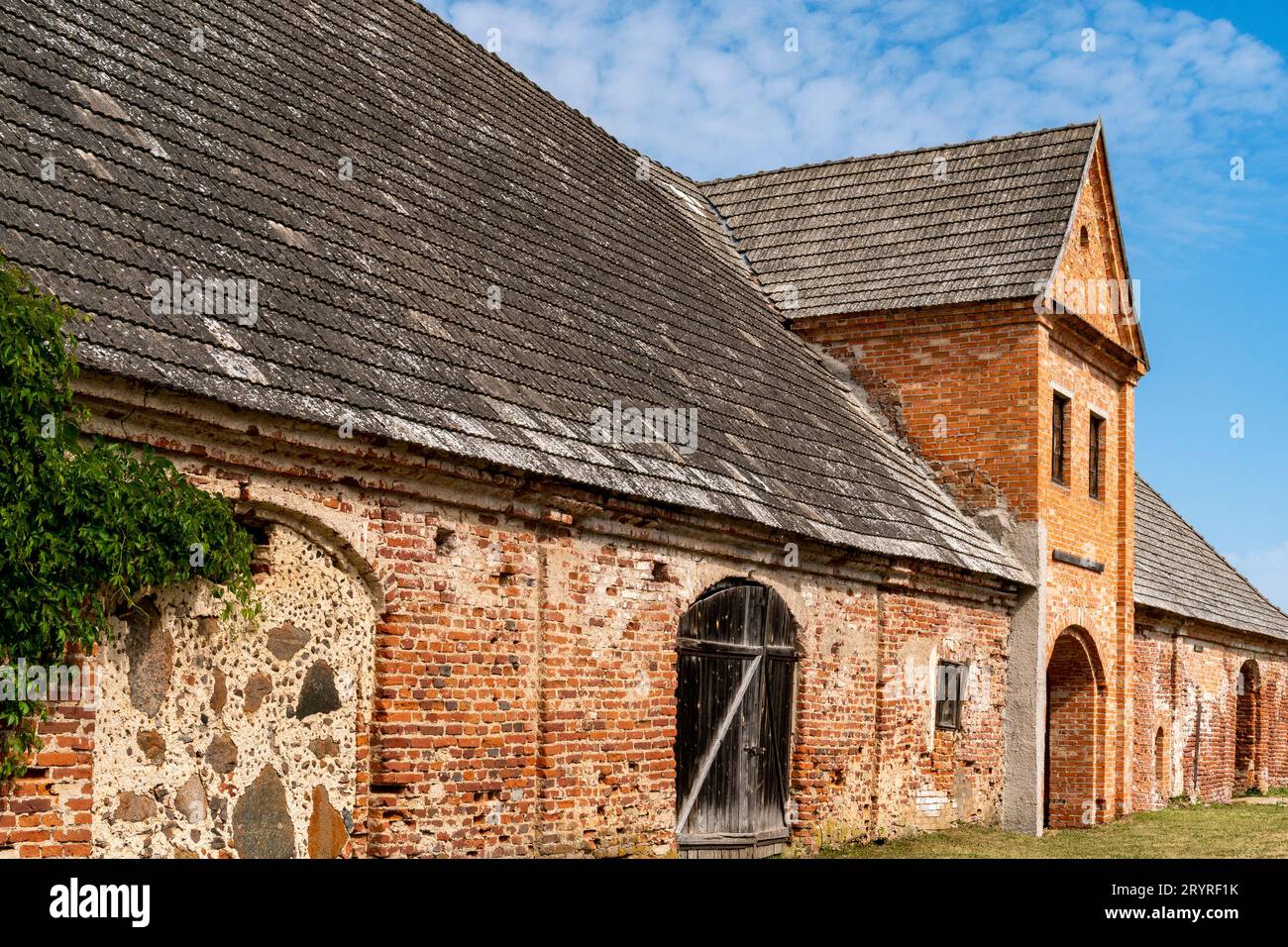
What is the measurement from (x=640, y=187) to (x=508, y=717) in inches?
354

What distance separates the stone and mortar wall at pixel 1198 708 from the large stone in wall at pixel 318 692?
1566cm

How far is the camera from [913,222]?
18.7 meters

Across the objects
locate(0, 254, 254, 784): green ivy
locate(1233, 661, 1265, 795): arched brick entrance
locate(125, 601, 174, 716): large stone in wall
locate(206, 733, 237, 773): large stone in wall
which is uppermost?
locate(0, 254, 254, 784): green ivy

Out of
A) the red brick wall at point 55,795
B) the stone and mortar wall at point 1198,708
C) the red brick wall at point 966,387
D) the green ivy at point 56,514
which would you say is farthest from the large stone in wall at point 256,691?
the stone and mortar wall at point 1198,708

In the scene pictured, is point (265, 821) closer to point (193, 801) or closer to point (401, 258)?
point (193, 801)

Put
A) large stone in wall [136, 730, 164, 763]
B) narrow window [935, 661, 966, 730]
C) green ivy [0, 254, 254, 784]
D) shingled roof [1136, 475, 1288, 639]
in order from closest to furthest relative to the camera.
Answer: green ivy [0, 254, 254, 784] → large stone in wall [136, 730, 164, 763] → narrow window [935, 661, 966, 730] → shingled roof [1136, 475, 1288, 639]

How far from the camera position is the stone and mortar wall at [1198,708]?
2206cm

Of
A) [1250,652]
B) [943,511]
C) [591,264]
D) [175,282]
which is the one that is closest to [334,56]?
[591,264]

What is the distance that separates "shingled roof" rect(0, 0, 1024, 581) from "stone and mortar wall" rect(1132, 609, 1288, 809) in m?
7.02

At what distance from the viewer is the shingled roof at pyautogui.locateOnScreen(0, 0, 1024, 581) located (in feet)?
26.0

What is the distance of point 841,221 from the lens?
1934 cm

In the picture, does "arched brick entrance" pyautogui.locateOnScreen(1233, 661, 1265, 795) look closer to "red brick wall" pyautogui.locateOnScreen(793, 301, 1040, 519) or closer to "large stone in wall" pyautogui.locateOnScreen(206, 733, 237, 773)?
"red brick wall" pyautogui.locateOnScreen(793, 301, 1040, 519)

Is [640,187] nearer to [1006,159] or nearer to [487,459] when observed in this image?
[1006,159]

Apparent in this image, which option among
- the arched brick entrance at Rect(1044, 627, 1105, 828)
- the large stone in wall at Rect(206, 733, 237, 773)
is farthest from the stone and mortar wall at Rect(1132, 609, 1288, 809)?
the large stone in wall at Rect(206, 733, 237, 773)
